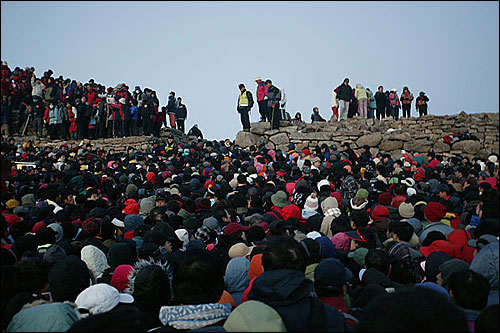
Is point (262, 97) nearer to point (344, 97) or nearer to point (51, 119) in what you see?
point (344, 97)

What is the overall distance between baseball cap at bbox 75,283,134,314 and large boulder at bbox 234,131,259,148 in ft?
51.0

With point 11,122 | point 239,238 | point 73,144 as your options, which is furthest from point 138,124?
point 239,238

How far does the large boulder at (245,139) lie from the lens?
18812 millimetres

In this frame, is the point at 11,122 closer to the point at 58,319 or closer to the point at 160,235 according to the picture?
the point at 160,235

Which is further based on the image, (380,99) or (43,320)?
(380,99)

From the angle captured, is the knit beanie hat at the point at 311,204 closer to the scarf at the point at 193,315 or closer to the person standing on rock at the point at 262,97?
the scarf at the point at 193,315

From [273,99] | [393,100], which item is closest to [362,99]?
[393,100]

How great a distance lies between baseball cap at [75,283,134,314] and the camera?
3.19 metres

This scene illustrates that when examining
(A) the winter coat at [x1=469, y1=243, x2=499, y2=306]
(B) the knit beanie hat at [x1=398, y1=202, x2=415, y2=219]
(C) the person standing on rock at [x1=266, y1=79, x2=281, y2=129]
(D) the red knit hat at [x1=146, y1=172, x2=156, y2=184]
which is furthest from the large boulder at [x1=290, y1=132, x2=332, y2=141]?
(A) the winter coat at [x1=469, y1=243, x2=499, y2=306]

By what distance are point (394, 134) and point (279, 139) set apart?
17.5ft

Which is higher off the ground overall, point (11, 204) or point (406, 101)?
point (406, 101)

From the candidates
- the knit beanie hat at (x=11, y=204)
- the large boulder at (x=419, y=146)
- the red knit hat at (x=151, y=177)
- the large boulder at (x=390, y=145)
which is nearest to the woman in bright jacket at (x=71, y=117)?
the red knit hat at (x=151, y=177)

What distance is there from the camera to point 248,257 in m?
4.64

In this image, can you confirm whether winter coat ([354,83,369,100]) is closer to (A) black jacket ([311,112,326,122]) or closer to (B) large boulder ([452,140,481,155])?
(A) black jacket ([311,112,326,122])
